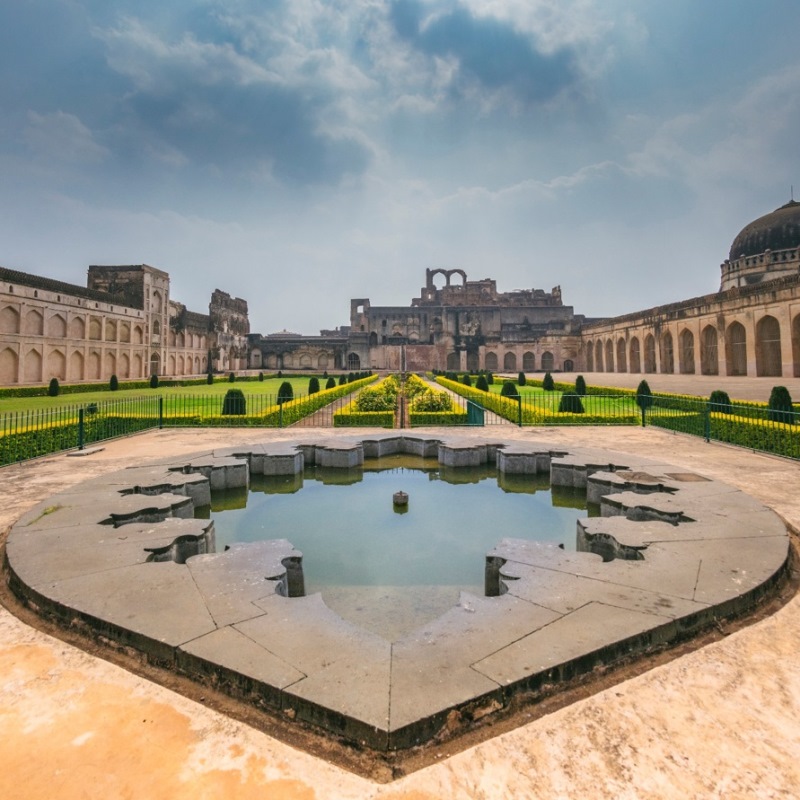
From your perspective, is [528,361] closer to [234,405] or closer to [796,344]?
[796,344]

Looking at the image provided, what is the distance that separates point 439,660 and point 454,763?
463 mm

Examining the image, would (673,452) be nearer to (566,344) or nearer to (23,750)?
(23,750)

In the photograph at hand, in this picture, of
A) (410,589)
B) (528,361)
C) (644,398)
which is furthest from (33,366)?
(528,361)

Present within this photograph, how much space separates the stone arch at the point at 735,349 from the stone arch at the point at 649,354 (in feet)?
22.8

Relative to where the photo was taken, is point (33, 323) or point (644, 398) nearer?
point (644, 398)

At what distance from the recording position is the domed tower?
33.5 meters

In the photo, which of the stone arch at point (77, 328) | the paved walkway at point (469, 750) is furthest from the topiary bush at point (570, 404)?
the stone arch at point (77, 328)

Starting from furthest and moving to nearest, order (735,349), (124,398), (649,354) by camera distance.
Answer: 1. (649,354)
2. (735,349)
3. (124,398)

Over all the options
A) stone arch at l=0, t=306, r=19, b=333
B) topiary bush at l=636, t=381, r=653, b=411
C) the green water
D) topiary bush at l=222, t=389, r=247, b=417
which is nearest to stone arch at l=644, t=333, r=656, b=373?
topiary bush at l=636, t=381, r=653, b=411

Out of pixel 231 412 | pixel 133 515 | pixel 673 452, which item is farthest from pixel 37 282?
pixel 673 452

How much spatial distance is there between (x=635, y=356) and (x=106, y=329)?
1489 inches

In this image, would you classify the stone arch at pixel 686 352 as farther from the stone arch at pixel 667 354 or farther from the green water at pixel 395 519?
the green water at pixel 395 519

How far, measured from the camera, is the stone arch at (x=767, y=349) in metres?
23.7

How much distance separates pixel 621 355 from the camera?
127 feet
